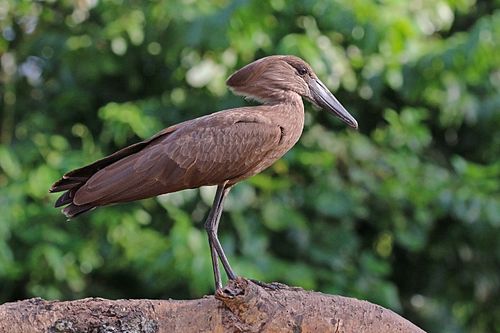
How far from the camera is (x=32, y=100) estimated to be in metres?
7.45

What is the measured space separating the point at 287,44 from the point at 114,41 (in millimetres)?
1260

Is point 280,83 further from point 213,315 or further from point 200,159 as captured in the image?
point 213,315

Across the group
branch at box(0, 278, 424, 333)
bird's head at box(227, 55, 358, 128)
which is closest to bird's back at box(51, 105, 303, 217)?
bird's head at box(227, 55, 358, 128)

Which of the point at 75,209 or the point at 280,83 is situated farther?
the point at 280,83

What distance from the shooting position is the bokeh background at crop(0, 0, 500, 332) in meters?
6.41

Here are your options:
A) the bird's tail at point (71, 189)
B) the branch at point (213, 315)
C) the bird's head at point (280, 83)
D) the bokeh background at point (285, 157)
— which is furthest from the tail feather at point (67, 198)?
the bokeh background at point (285, 157)

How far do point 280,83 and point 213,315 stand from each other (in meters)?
1.14

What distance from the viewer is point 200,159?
423 centimetres

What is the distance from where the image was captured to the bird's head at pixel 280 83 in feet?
14.6

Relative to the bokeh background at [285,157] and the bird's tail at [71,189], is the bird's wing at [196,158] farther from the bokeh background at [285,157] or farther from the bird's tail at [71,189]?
the bokeh background at [285,157]

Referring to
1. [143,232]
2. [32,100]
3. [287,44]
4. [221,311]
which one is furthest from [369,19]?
[221,311]

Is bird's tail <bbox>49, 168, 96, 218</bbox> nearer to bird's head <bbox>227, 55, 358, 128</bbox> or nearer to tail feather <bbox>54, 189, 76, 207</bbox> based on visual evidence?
tail feather <bbox>54, 189, 76, 207</bbox>

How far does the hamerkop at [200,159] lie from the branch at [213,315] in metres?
0.46

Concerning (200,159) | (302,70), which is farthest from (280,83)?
(200,159)
